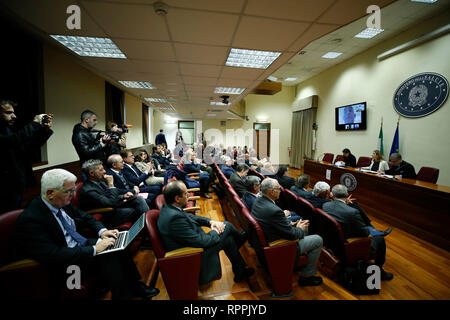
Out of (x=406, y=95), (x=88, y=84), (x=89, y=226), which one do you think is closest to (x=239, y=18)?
(x=89, y=226)

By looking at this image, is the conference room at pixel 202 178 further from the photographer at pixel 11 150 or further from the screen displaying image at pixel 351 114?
the screen displaying image at pixel 351 114

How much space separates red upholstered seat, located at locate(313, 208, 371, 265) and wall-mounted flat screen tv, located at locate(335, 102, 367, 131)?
5449mm

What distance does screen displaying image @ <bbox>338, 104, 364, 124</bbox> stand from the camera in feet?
19.6

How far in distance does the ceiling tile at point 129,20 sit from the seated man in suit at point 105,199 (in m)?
1.53

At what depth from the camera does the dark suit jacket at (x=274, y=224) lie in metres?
1.59

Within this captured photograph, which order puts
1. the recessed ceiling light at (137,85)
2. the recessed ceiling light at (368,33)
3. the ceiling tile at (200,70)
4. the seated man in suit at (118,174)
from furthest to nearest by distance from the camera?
the recessed ceiling light at (368,33) < the recessed ceiling light at (137,85) < the ceiling tile at (200,70) < the seated man in suit at (118,174)

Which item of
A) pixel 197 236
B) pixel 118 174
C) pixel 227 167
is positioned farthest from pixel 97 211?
pixel 227 167

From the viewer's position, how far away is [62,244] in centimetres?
123

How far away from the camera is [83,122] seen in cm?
→ 242

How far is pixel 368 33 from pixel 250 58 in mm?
4253

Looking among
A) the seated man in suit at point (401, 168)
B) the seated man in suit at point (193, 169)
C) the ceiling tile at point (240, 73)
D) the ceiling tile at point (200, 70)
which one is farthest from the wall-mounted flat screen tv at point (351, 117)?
the seated man in suit at point (193, 169)

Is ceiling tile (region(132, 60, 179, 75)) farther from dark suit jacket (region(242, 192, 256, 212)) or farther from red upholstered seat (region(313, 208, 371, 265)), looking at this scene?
red upholstered seat (region(313, 208, 371, 265))
